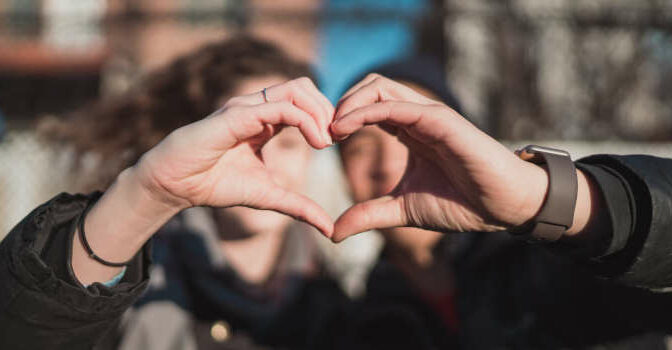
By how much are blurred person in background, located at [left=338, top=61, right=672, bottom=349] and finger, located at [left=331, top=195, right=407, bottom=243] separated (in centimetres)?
18

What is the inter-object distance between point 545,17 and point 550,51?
370 mm

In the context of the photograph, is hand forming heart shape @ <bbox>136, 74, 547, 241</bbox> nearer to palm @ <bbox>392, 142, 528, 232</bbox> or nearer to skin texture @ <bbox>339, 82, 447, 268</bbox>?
palm @ <bbox>392, 142, 528, 232</bbox>

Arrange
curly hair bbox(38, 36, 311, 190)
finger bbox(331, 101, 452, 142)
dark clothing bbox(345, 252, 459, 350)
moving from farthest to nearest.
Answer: curly hair bbox(38, 36, 311, 190) < dark clothing bbox(345, 252, 459, 350) < finger bbox(331, 101, 452, 142)

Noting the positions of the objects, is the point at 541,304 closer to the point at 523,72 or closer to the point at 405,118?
the point at 405,118

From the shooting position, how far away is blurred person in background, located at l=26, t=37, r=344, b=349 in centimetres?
189

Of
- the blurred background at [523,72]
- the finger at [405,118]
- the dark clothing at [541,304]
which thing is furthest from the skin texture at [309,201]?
the blurred background at [523,72]

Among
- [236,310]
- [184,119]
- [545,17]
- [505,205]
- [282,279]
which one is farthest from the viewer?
[545,17]

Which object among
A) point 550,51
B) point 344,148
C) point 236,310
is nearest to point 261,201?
point 236,310

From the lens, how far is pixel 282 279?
83.6 inches

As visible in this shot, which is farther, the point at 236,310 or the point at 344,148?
the point at 344,148

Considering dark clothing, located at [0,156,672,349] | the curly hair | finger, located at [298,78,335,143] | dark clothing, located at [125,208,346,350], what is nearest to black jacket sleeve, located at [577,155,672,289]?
dark clothing, located at [0,156,672,349]

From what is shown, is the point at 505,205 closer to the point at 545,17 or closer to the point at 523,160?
the point at 523,160

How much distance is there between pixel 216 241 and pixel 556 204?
1355 millimetres

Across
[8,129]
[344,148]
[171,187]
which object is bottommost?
[8,129]
